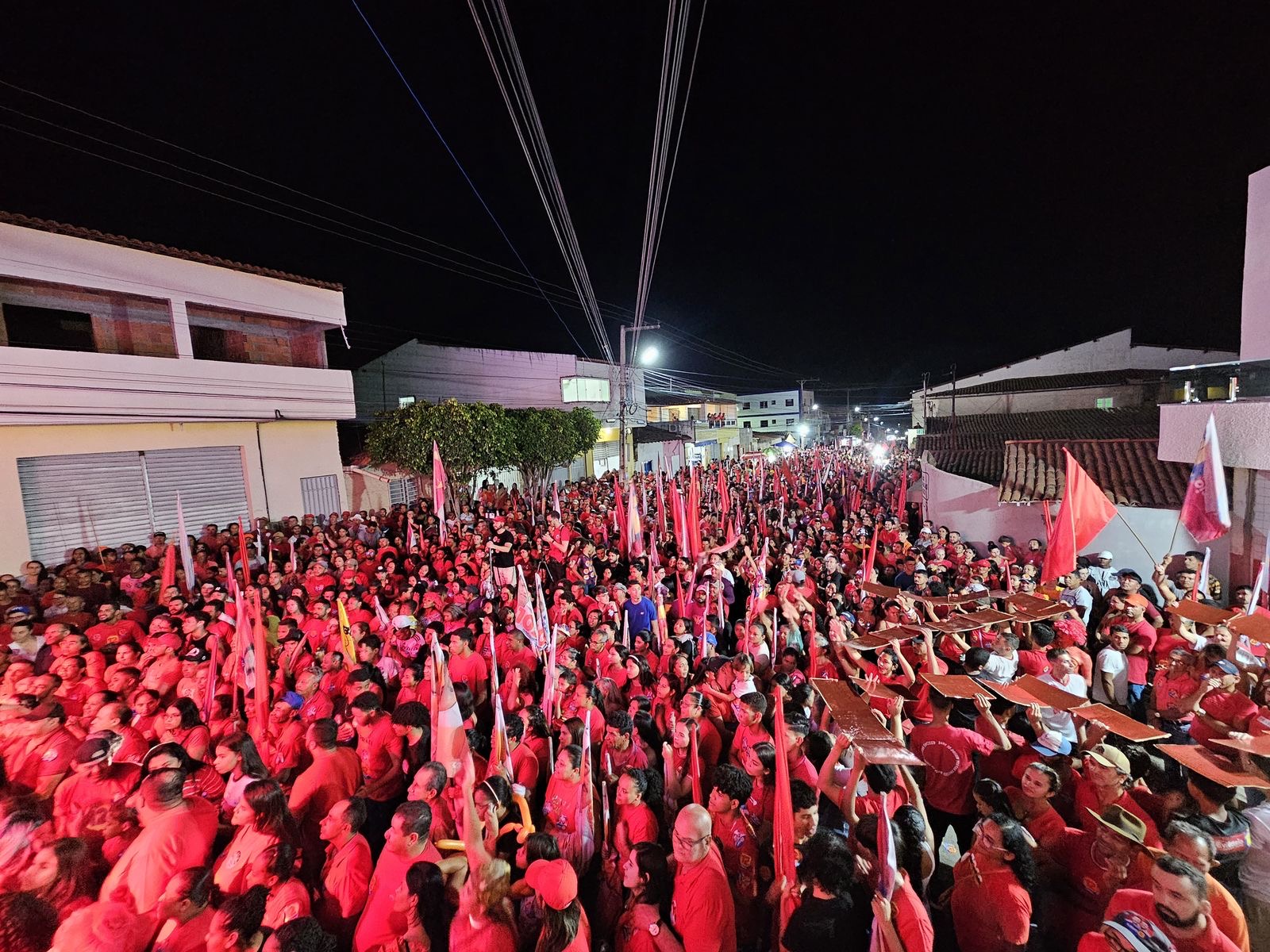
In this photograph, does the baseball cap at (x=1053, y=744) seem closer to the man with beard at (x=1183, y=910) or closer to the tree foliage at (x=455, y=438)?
the man with beard at (x=1183, y=910)

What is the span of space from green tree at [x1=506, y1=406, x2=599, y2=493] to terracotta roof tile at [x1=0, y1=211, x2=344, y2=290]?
24.7 feet

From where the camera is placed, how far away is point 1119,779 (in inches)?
128

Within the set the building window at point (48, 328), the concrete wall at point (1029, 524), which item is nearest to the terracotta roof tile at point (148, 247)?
the building window at point (48, 328)

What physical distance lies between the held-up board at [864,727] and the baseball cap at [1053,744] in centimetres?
156

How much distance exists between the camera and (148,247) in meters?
13.9

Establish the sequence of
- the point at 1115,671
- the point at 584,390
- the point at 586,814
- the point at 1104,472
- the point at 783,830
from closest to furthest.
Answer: the point at 783,830, the point at 586,814, the point at 1115,671, the point at 1104,472, the point at 584,390

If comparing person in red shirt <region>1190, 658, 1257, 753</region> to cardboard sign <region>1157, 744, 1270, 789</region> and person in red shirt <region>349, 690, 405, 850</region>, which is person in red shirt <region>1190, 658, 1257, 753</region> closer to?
cardboard sign <region>1157, 744, 1270, 789</region>

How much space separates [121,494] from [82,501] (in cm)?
75

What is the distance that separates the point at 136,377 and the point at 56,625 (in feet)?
34.7

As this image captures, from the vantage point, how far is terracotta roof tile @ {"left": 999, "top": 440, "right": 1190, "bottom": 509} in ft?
→ 34.3

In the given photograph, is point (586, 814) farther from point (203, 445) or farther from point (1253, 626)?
point (203, 445)

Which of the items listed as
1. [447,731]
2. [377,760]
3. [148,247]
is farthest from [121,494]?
[447,731]

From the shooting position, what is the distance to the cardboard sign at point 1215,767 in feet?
8.89

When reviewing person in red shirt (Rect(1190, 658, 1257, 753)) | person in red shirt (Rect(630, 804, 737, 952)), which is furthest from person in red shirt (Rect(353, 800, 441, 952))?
person in red shirt (Rect(1190, 658, 1257, 753))
